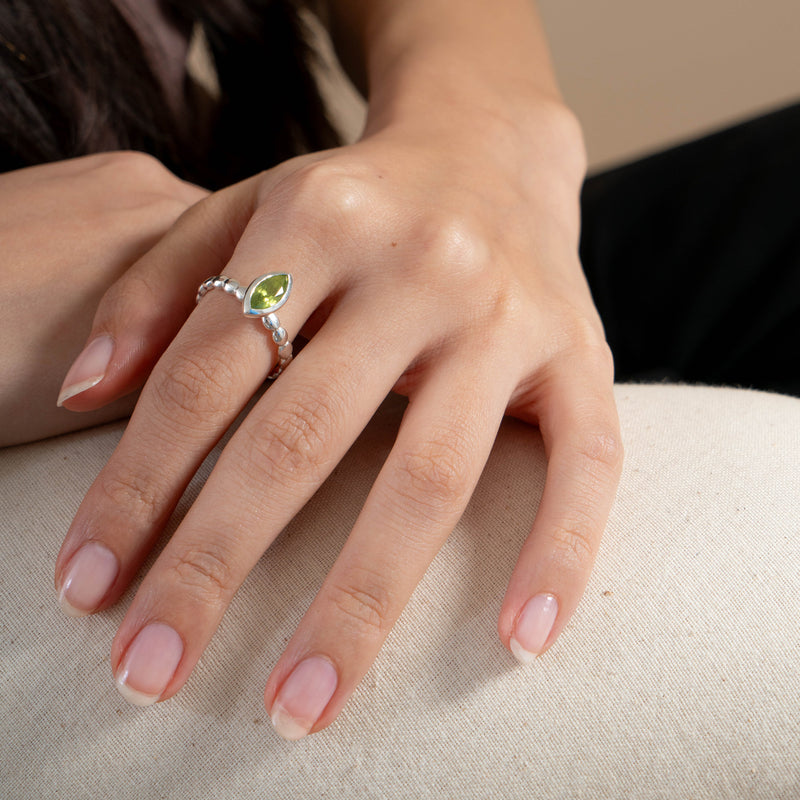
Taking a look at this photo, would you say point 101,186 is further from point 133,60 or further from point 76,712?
point 76,712

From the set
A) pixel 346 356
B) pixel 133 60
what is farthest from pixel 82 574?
pixel 133 60

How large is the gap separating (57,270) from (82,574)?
0.78 ft

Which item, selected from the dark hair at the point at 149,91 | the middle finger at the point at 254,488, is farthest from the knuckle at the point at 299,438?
the dark hair at the point at 149,91

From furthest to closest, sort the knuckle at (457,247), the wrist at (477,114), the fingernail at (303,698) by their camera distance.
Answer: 1. the wrist at (477,114)
2. the knuckle at (457,247)
3. the fingernail at (303,698)

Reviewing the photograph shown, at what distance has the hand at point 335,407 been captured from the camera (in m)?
0.37

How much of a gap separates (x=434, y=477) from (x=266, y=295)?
16cm

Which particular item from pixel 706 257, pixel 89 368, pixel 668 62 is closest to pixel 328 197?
pixel 89 368

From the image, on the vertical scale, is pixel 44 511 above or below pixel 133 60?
below

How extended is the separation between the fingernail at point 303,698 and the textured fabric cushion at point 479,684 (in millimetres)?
18

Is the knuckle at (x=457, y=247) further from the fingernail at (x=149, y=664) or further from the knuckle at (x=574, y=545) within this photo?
the fingernail at (x=149, y=664)

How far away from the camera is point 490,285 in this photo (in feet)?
1.57

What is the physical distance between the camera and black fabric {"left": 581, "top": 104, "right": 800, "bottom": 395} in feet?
2.89

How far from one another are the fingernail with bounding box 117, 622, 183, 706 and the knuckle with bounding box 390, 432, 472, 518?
16 cm

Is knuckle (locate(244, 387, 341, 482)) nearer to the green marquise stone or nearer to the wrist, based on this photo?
the green marquise stone
